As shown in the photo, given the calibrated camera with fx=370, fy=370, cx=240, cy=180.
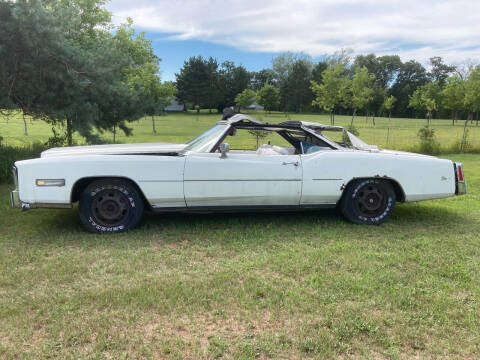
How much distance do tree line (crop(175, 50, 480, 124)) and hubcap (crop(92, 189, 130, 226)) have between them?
134 ft

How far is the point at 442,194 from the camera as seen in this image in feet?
16.2

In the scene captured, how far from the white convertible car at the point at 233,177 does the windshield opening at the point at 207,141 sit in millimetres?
15

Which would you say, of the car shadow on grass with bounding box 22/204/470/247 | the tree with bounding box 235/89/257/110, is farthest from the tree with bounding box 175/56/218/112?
the car shadow on grass with bounding box 22/204/470/247

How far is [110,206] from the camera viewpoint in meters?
4.37

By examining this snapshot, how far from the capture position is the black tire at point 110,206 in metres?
4.30

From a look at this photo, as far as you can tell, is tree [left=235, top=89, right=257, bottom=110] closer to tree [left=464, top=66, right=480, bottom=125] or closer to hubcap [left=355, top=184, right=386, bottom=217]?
tree [left=464, top=66, right=480, bottom=125]

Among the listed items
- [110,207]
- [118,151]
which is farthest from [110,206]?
[118,151]

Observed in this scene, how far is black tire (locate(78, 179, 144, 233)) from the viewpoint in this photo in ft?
14.1

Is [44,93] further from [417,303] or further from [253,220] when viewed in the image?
[417,303]

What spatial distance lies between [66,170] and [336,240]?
317 cm

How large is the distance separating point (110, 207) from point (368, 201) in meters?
3.25

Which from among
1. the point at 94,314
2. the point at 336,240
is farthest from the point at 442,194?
the point at 94,314

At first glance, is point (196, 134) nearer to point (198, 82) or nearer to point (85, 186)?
point (85, 186)

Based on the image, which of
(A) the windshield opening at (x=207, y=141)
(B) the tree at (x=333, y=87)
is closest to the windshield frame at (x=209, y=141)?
(A) the windshield opening at (x=207, y=141)
